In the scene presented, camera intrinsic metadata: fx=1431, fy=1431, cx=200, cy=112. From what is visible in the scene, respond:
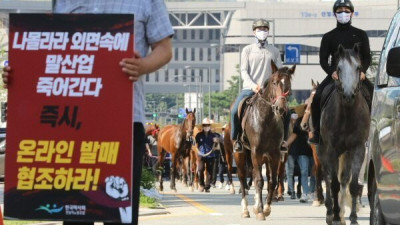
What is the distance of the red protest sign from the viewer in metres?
6.55

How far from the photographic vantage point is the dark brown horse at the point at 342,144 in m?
16.3

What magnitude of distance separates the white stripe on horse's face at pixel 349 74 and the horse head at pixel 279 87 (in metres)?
3.51

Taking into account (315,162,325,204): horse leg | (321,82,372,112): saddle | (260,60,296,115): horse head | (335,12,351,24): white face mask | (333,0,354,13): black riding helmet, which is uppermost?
(333,0,354,13): black riding helmet

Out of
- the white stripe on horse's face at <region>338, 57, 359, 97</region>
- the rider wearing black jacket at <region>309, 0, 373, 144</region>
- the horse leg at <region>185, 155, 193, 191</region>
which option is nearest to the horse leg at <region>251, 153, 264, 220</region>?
the rider wearing black jacket at <region>309, 0, 373, 144</region>

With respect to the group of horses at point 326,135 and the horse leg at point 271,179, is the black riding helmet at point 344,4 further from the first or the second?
the horse leg at point 271,179

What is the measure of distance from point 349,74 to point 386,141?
4526 millimetres

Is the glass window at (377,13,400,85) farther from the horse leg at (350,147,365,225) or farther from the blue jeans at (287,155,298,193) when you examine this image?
the blue jeans at (287,155,298,193)

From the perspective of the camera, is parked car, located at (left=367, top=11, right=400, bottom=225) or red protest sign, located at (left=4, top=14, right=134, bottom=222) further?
parked car, located at (left=367, top=11, right=400, bottom=225)

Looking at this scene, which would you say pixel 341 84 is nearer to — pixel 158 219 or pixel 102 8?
pixel 158 219

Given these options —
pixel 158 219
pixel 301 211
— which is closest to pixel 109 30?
pixel 158 219

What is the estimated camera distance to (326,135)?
16578mm

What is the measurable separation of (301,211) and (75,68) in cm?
1704

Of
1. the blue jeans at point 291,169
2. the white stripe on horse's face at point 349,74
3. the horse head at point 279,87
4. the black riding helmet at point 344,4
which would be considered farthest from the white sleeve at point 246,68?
the blue jeans at point 291,169

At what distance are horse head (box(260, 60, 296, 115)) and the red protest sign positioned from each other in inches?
504
